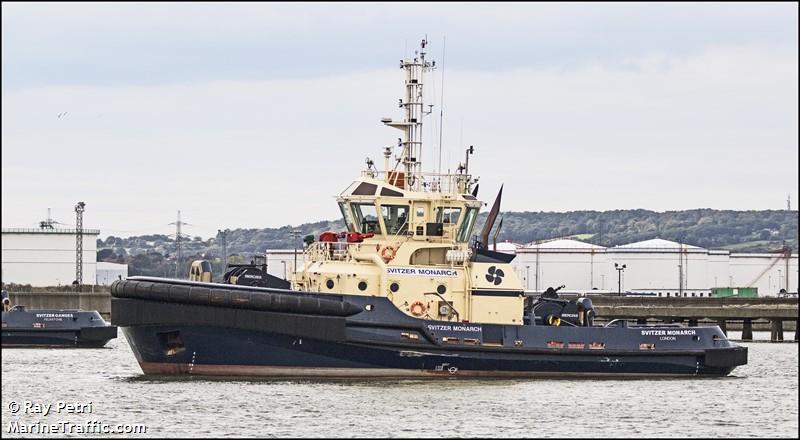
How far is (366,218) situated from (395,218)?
0.68 m

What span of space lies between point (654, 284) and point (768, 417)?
83282 mm

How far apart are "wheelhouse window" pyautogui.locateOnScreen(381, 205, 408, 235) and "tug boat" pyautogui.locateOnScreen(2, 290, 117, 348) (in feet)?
47.2

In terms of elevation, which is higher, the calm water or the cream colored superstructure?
the cream colored superstructure

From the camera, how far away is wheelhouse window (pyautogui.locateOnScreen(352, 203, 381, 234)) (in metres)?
32.9

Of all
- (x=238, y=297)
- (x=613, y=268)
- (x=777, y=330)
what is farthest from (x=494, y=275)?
(x=613, y=268)

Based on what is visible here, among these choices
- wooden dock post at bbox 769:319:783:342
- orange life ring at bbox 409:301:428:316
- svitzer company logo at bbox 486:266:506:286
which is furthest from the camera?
wooden dock post at bbox 769:319:783:342

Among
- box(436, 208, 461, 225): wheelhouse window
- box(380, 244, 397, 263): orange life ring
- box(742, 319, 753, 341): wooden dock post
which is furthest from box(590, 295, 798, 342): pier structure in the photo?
box(380, 244, 397, 263): orange life ring

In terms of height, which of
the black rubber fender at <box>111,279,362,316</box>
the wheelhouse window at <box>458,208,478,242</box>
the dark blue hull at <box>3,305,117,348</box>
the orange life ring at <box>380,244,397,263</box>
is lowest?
the dark blue hull at <box>3,305,117,348</box>

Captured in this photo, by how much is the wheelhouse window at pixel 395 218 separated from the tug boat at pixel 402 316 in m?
0.02

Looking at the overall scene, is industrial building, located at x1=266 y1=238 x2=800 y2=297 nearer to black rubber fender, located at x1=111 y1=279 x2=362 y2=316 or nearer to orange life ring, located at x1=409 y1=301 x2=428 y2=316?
orange life ring, located at x1=409 y1=301 x2=428 y2=316

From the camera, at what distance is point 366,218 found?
33000 millimetres

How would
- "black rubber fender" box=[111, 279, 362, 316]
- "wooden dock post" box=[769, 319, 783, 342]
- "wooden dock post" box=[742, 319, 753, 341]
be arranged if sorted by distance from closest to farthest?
"black rubber fender" box=[111, 279, 362, 316] → "wooden dock post" box=[769, 319, 783, 342] → "wooden dock post" box=[742, 319, 753, 341]

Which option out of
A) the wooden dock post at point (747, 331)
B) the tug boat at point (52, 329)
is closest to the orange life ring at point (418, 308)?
the tug boat at point (52, 329)

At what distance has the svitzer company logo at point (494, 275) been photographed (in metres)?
32.6
